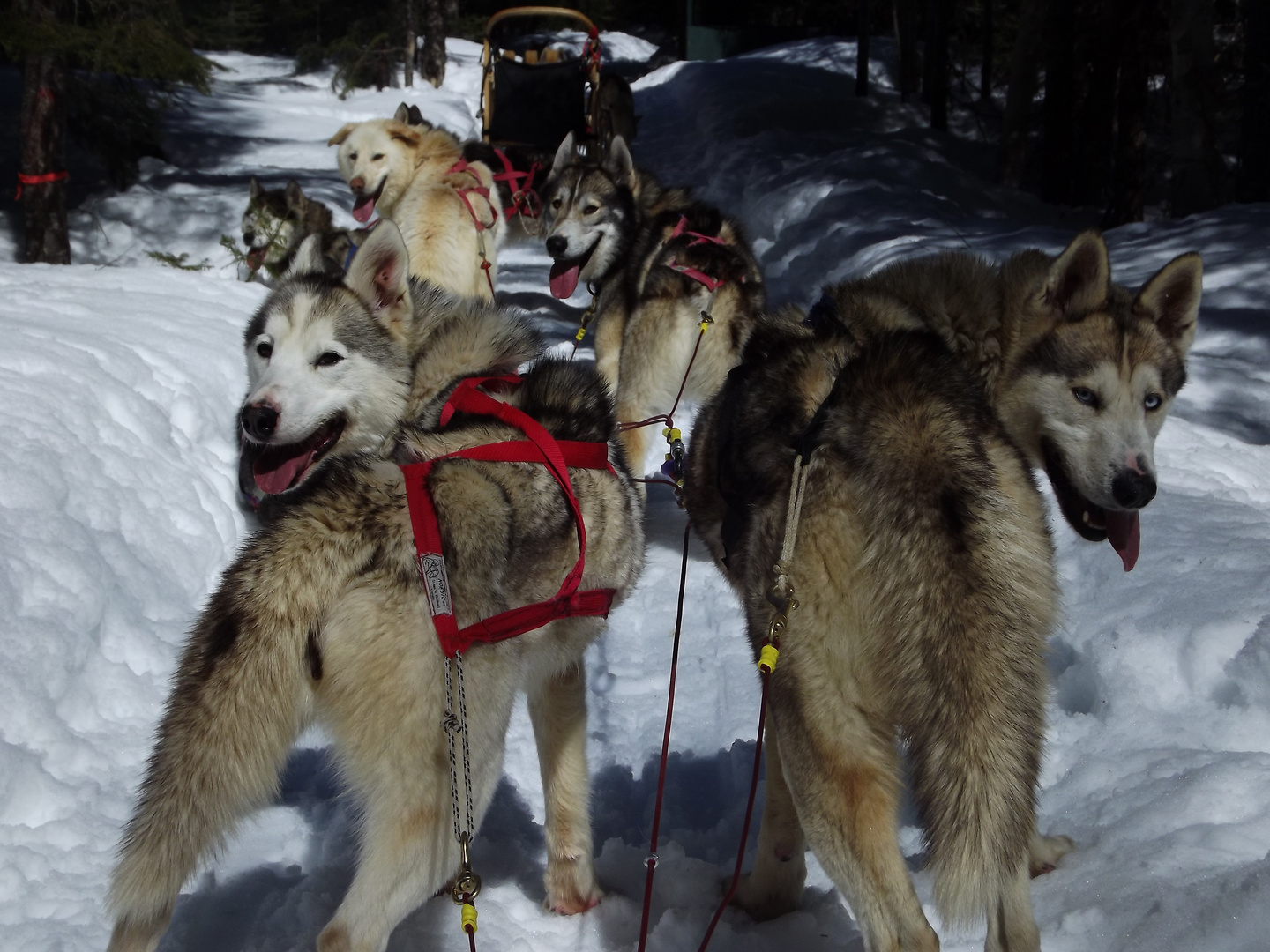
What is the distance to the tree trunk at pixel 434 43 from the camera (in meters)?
19.3

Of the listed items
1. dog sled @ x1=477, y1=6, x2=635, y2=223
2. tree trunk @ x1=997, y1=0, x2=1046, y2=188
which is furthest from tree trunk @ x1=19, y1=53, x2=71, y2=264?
tree trunk @ x1=997, y1=0, x2=1046, y2=188

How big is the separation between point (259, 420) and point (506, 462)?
0.79m

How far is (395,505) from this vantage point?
5.83 ft

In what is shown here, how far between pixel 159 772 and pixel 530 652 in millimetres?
734

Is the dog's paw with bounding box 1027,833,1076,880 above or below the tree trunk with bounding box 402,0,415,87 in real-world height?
below

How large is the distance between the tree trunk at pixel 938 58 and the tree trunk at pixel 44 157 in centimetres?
1241

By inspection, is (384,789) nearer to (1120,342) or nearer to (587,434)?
(587,434)

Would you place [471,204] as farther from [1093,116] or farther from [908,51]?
[908,51]

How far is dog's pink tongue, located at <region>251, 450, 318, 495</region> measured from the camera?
245 cm

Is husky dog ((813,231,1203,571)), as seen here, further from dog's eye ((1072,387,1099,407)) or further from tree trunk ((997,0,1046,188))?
tree trunk ((997,0,1046,188))

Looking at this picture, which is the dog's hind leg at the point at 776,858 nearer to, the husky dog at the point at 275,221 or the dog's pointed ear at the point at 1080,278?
the dog's pointed ear at the point at 1080,278

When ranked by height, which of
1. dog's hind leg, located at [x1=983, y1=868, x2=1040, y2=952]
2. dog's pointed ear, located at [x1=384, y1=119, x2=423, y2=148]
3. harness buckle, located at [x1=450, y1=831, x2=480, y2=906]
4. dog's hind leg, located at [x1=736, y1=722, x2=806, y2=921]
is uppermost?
dog's pointed ear, located at [x1=384, y1=119, x2=423, y2=148]

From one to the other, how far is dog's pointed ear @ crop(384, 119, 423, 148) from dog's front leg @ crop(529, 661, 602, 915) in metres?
5.15

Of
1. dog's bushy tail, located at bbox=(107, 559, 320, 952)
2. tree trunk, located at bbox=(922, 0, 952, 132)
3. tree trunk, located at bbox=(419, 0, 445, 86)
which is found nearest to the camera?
dog's bushy tail, located at bbox=(107, 559, 320, 952)
